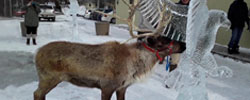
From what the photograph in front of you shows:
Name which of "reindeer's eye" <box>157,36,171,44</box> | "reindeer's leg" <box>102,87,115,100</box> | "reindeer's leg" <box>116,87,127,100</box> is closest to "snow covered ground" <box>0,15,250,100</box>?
"reindeer's leg" <box>116,87,127,100</box>

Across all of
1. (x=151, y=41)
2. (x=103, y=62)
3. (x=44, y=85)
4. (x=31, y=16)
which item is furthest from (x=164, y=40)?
(x=31, y=16)

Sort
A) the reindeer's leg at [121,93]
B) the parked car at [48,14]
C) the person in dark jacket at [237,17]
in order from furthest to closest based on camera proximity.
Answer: the parked car at [48,14] → the person in dark jacket at [237,17] → the reindeer's leg at [121,93]

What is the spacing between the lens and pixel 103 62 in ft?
10.6

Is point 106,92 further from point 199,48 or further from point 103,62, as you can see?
point 199,48

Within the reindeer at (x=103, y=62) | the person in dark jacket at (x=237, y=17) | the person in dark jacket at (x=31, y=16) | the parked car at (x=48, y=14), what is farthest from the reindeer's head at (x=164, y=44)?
the parked car at (x=48, y=14)

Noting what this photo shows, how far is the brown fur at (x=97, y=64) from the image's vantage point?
321cm

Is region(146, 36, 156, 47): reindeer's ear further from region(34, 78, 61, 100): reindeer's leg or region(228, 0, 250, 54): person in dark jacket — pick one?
region(228, 0, 250, 54): person in dark jacket

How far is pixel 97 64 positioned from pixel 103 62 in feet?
0.29

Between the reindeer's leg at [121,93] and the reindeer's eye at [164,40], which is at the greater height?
the reindeer's eye at [164,40]

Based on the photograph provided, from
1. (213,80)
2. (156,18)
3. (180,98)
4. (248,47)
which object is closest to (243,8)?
(248,47)

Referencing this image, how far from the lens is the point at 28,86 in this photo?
4938 millimetres

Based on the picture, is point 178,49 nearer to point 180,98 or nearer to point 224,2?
point 180,98

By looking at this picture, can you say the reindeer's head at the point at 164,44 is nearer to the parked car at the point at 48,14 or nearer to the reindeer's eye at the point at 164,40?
the reindeer's eye at the point at 164,40

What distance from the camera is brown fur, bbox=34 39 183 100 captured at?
3211 mm
